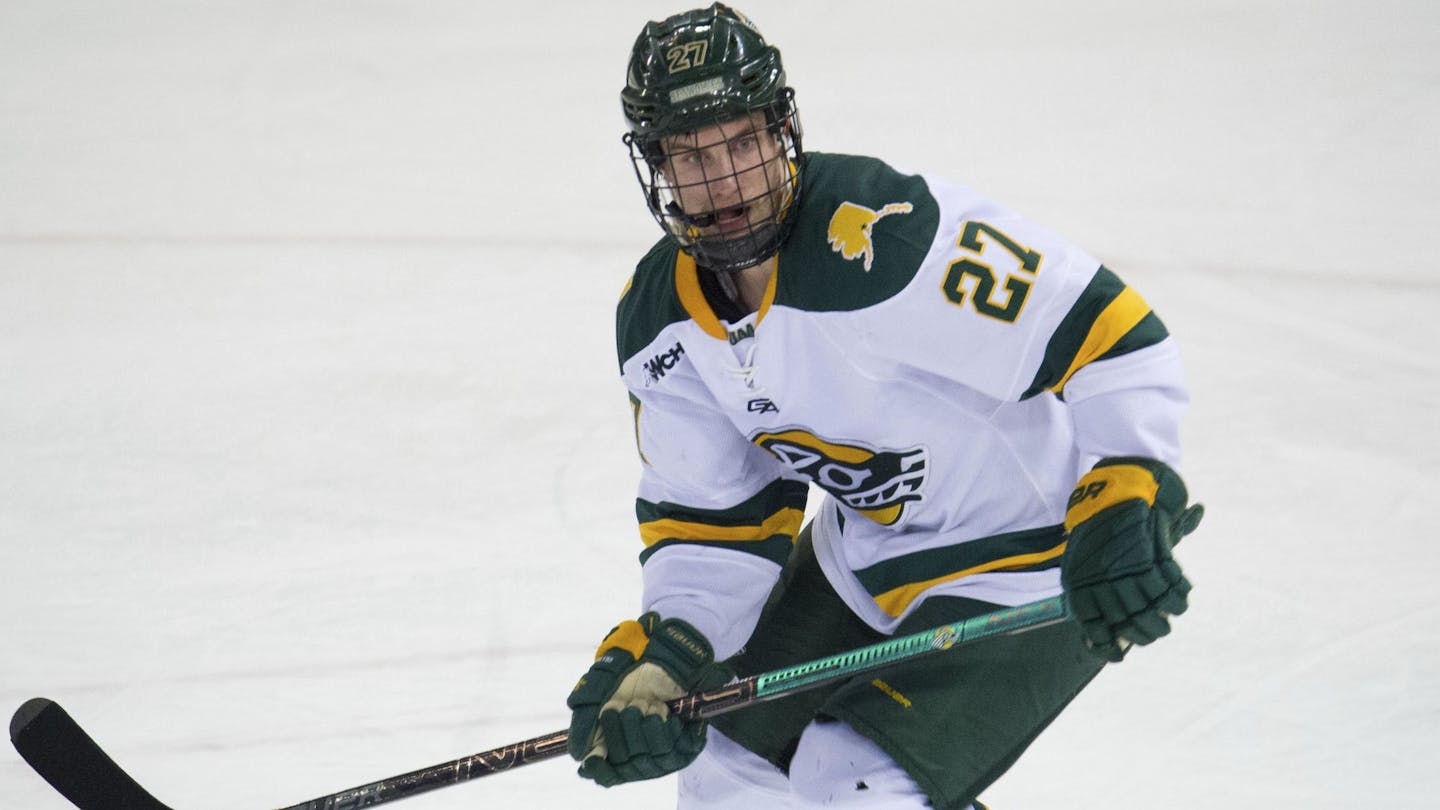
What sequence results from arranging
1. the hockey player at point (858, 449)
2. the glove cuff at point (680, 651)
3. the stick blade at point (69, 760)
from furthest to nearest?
the stick blade at point (69, 760), the glove cuff at point (680, 651), the hockey player at point (858, 449)

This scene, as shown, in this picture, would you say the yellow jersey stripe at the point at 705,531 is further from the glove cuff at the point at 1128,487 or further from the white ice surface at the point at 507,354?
the white ice surface at the point at 507,354

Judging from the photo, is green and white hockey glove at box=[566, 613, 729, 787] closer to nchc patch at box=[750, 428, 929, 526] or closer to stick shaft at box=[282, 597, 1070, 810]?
stick shaft at box=[282, 597, 1070, 810]

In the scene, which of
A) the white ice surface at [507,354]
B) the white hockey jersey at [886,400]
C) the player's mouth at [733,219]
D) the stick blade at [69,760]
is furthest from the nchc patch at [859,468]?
the stick blade at [69,760]

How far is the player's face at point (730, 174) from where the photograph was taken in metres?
2.18

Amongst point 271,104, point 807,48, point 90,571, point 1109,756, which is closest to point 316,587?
point 90,571

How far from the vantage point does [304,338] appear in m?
4.57

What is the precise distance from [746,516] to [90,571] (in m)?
1.74

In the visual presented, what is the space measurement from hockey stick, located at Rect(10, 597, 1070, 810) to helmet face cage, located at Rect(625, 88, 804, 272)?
55 centimetres

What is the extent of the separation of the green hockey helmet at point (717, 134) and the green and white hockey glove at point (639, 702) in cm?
54

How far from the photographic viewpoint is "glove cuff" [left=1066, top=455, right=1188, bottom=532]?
6.81 ft

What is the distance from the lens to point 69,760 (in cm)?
250

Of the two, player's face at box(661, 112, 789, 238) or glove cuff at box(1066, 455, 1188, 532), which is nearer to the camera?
glove cuff at box(1066, 455, 1188, 532)

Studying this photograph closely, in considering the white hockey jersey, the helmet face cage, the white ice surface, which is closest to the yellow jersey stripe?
the white hockey jersey

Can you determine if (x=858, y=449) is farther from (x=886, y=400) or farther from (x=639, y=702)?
(x=639, y=702)
